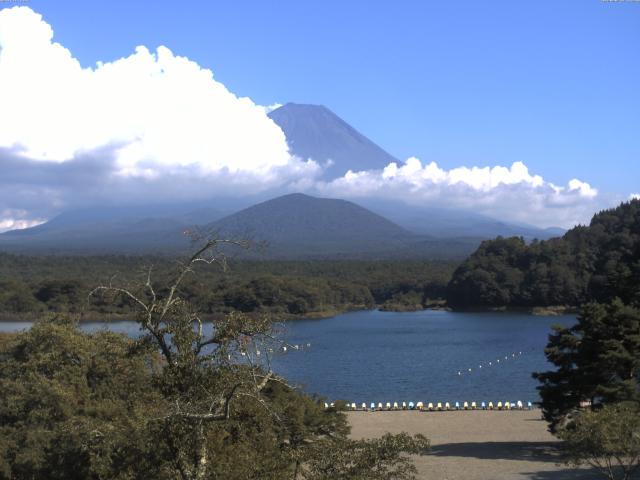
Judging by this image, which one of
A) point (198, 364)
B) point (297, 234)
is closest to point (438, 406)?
point (198, 364)

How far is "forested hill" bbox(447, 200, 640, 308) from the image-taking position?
5416 cm

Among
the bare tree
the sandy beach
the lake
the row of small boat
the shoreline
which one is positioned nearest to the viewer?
the bare tree

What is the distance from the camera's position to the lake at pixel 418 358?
24.2m

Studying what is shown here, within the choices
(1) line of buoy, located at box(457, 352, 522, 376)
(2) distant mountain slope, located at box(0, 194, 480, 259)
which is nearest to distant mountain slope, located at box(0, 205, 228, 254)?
(2) distant mountain slope, located at box(0, 194, 480, 259)

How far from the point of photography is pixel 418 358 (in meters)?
31.6

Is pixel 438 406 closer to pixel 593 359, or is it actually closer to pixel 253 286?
pixel 593 359

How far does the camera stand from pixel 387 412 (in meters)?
20.3

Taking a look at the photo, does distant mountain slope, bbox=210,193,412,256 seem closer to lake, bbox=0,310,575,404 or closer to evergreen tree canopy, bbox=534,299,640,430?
lake, bbox=0,310,575,404

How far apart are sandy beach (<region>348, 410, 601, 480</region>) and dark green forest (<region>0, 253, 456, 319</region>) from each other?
18.1 metres

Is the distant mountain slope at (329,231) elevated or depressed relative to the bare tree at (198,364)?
elevated

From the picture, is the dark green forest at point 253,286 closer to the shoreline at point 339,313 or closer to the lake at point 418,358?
the shoreline at point 339,313

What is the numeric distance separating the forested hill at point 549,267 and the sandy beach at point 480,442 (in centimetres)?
3311

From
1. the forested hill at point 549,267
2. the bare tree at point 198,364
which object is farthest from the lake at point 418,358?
the bare tree at point 198,364

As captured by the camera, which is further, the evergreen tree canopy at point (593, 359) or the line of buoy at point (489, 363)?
the line of buoy at point (489, 363)
